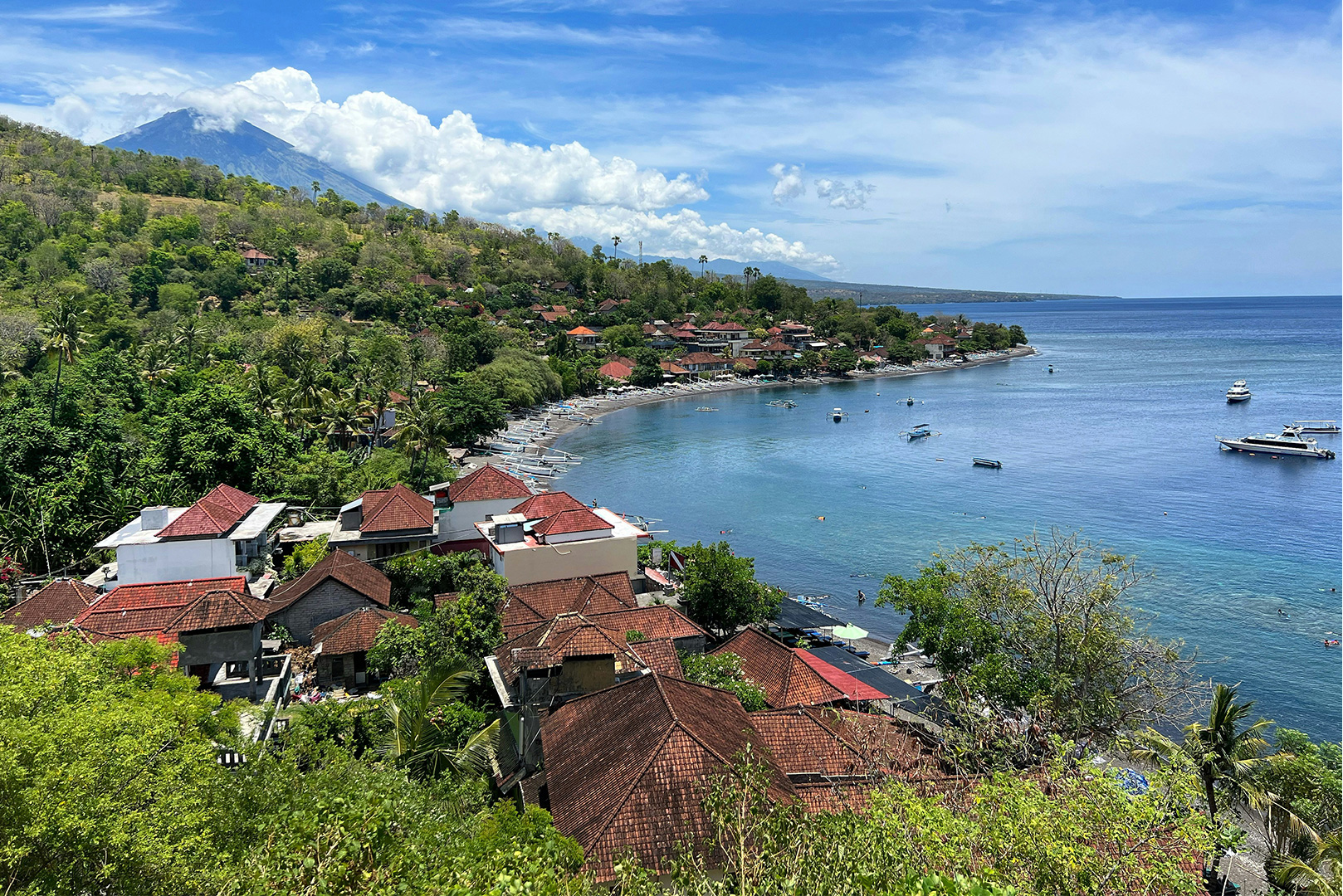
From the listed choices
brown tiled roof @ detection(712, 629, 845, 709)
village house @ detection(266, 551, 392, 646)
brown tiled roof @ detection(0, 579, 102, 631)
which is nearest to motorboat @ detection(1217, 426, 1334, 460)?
brown tiled roof @ detection(712, 629, 845, 709)

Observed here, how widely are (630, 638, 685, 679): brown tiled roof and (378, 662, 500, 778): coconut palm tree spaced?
140 inches

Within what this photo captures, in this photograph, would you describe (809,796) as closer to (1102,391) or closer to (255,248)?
(1102,391)

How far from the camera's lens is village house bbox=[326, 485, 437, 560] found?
2678cm

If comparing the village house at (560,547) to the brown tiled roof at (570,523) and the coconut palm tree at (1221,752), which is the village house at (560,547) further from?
the coconut palm tree at (1221,752)

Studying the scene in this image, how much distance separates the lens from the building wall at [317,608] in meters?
22.2

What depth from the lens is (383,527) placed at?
88.5 feet

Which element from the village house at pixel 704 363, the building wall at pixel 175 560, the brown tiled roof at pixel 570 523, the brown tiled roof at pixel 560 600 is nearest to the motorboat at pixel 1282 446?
the brown tiled roof at pixel 570 523

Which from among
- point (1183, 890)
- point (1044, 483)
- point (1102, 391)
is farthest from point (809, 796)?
point (1102, 391)

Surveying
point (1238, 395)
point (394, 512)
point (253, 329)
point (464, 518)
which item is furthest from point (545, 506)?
point (1238, 395)

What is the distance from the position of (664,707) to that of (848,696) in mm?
7816

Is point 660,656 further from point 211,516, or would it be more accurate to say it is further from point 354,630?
point 211,516

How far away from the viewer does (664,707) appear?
12961 millimetres

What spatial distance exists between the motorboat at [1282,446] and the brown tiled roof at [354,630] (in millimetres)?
56688

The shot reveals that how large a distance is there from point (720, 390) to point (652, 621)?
70.8 m
